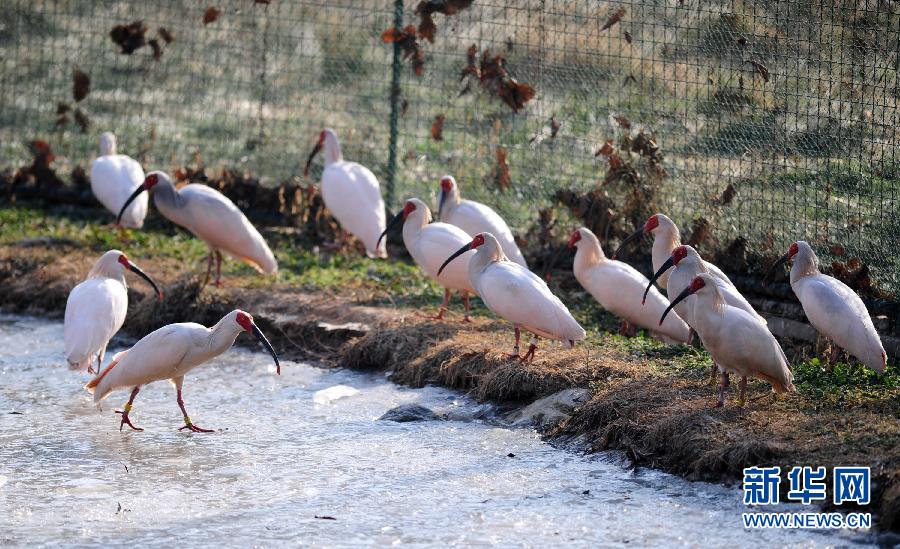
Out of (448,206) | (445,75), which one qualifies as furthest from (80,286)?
(445,75)

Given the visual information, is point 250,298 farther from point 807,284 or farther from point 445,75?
point 807,284

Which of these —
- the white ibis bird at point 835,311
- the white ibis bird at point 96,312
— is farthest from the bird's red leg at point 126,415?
the white ibis bird at point 835,311

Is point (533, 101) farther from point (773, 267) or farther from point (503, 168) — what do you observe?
point (773, 267)

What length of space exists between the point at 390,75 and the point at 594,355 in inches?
172

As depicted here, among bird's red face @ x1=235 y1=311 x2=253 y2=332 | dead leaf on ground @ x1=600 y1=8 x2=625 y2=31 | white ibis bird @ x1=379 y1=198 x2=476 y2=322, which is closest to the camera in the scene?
bird's red face @ x1=235 y1=311 x2=253 y2=332

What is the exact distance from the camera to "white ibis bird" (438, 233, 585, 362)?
7.05 metres

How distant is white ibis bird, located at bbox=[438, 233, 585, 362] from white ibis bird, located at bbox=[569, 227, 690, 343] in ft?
2.12

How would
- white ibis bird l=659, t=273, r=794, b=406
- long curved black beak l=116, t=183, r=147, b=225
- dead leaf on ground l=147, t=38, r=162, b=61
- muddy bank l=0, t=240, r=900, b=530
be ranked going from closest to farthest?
muddy bank l=0, t=240, r=900, b=530, white ibis bird l=659, t=273, r=794, b=406, long curved black beak l=116, t=183, r=147, b=225, dead leaf on ground l=147, t=38, r=162, b=61

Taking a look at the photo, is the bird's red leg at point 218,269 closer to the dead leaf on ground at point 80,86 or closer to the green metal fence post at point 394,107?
the green metal fence post at point 394,107

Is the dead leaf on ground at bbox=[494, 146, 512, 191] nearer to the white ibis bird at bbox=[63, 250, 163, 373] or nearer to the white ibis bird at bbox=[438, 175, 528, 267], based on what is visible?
the white ibis bird at bbox=[438, 175, 528, 267]

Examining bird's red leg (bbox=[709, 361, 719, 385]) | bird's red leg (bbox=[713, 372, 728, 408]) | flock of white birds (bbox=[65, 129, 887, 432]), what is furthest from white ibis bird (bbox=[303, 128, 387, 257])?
bird's red leg (bbox=[713, 372, 728, 408])

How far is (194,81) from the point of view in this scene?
11.4 metres

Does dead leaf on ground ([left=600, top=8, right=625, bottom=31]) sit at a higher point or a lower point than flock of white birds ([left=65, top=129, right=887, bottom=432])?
higher

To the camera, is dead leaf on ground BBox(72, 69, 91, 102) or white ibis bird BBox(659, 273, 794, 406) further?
dead leaf on ground BBox(72, 69, 91, 102)
